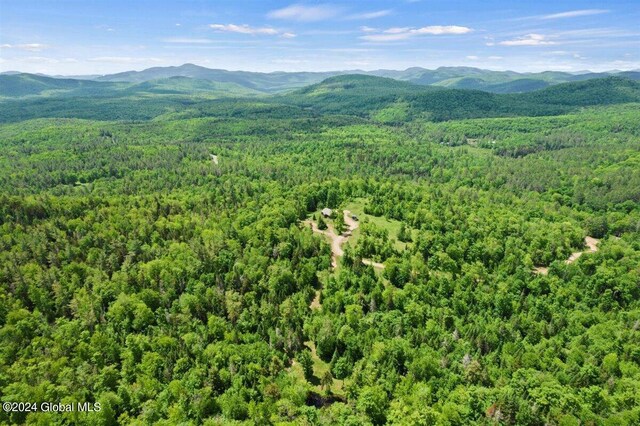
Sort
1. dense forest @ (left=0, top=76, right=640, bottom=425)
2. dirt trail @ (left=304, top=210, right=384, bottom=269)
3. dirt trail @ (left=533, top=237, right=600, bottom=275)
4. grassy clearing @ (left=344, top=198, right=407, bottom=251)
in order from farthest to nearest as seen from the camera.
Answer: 1. grassy clearing @ (left=344, top=198, right=407, bottom=251)
2. dirt trail @ (left=304, top=210, right=384, bottom=269)
3. dirt trail @ (left=533, top=237, right=600, bottom=275)
4. dense forest @ (left=0, top=76, right=640, bottom=425)

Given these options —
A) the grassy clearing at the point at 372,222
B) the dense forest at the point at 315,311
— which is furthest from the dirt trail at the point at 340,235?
the grassy clearing at the point at 372,222

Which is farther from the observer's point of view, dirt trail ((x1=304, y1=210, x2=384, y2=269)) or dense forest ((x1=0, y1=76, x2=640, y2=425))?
dirt trail ((x1=304, y1=210, x2=384, y2=269))

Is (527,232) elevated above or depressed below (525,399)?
above

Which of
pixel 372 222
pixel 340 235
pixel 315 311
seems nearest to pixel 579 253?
pixel 372 222

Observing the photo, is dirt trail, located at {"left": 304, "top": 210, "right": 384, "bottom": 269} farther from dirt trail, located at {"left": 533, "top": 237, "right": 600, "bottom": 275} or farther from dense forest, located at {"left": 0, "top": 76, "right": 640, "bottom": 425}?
dirt trail, located at {"left": 533, "top": 237, "right": 600, "bottom": 275}

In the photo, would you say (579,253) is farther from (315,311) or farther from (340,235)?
(315,311)

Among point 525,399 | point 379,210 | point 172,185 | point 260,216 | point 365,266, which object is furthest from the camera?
point 172,185

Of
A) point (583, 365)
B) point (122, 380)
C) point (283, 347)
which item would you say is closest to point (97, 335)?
point (122, 380)

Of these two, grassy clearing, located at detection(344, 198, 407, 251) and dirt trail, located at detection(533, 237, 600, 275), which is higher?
grassy clearing, located at detection(344, 198, 407, 251)

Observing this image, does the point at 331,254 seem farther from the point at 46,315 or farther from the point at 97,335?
the point at 46,315

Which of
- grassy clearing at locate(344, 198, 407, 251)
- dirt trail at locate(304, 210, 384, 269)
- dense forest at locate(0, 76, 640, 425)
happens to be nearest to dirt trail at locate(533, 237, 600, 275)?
dense forest at locate(0, 76, 640, 425)

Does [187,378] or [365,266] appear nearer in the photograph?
[187,378]
